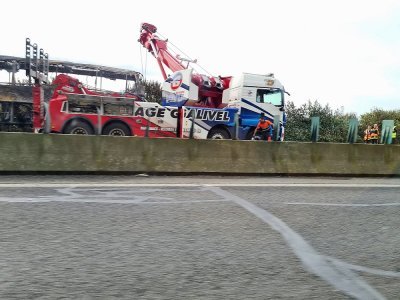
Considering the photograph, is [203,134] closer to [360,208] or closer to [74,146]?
[74,146]

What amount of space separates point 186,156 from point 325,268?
6010 mm

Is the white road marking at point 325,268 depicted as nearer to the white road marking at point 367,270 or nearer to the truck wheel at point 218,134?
the white road marking at point 367,270

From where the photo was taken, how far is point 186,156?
892 cm

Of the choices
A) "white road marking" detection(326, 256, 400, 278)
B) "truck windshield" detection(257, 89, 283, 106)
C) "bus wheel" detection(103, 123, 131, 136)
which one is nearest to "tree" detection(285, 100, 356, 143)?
"truck windshield" detection(257, 89, 283, 106)

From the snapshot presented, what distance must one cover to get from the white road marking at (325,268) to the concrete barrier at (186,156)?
15.1 feet

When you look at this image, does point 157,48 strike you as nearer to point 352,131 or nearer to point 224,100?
point 224,100

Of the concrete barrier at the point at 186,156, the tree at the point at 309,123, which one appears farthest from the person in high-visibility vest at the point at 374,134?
the concrete barrier at the point at 186,156

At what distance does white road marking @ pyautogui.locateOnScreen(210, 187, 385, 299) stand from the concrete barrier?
181 inches

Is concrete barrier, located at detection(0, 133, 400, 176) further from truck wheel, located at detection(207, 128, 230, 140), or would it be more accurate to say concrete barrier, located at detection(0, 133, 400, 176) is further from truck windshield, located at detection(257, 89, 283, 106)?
truck windshield, located at detection(257, 89, 283, 106)

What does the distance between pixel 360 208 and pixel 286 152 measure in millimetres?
4211

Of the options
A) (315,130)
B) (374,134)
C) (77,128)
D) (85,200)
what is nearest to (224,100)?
(77,128)

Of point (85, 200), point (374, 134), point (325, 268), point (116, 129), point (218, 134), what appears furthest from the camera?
point (374, 134)

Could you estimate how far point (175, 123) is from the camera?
16359 millimetres

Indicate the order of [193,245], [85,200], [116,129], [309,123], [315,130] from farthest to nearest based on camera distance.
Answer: [309,123]
[116,129]
[315,130]
[85,200]
[193,245]
